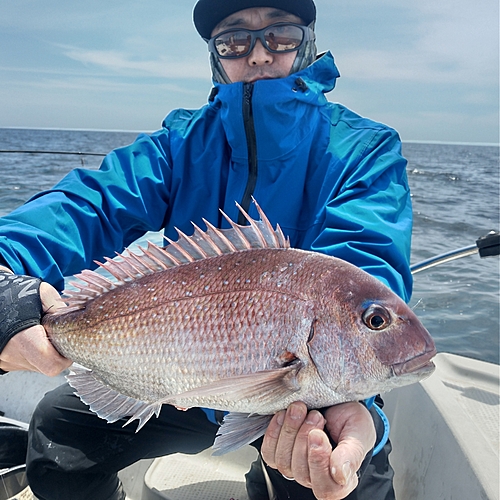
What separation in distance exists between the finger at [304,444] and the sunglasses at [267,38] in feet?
6.35

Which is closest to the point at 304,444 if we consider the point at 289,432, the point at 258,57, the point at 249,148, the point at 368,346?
the point at 289,432

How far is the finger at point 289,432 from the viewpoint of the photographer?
135cm

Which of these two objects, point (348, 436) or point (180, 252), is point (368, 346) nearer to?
point (348, 436)

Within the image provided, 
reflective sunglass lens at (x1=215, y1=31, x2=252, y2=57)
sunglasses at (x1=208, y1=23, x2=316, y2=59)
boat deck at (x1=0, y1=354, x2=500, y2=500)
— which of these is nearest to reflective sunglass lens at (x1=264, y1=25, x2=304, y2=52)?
sunglasses at (x1=208, y1=23, x2=316, y2=59)

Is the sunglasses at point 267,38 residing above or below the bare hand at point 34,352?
above

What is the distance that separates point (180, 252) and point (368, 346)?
0.70 meters

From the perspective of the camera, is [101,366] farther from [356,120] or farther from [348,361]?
[356,120]

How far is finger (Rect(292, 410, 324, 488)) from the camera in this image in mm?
1342

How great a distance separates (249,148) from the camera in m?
2.46

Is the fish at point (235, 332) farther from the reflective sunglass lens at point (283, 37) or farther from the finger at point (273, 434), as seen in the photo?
the reflective sunglass lens at point (283, 37)

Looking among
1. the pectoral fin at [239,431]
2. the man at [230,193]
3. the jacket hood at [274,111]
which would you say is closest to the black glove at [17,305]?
the man at [230,193]

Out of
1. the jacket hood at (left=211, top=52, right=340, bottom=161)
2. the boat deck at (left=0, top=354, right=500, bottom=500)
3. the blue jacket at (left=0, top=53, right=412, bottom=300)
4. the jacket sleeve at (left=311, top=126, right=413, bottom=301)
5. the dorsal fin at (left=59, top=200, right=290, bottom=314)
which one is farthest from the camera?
the jacket hood at (left=211, top=52, right=340, bottom=161)

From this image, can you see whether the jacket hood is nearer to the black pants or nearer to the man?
the man

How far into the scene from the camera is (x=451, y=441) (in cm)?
238
